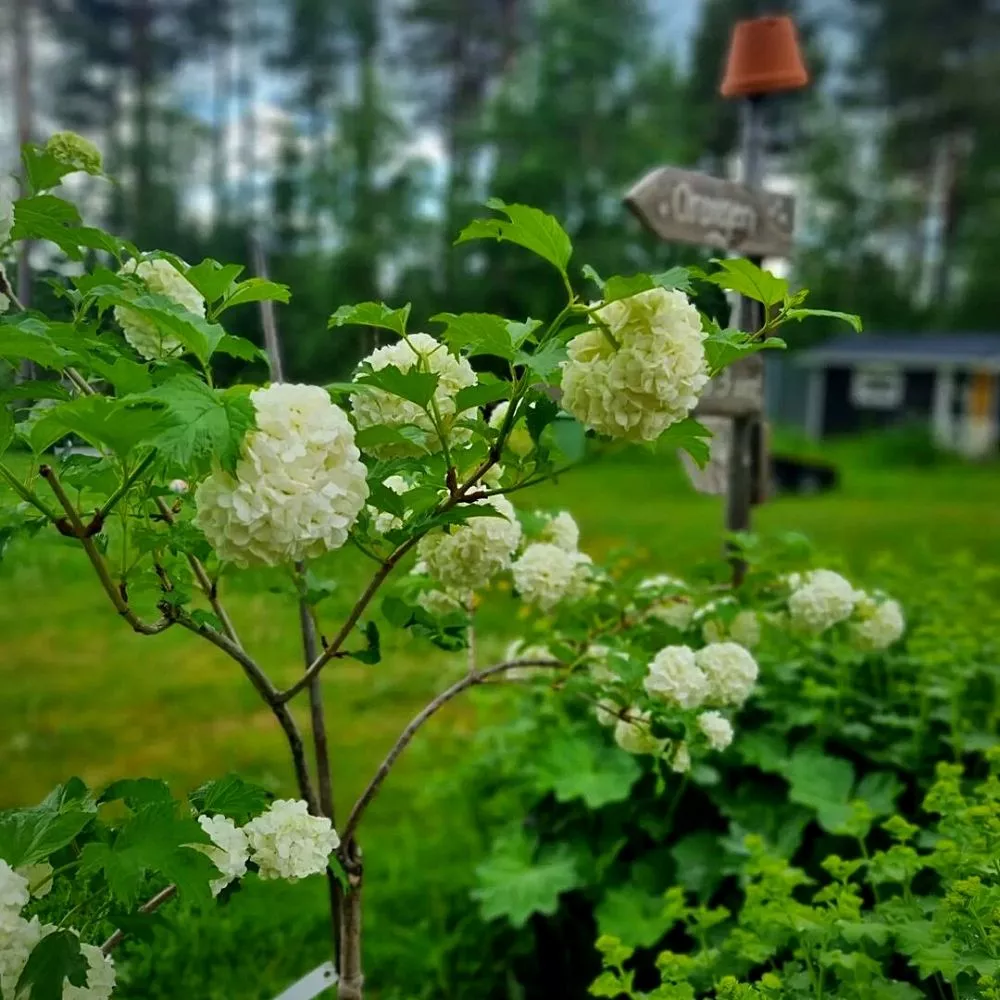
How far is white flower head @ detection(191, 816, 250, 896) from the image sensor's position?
966mm

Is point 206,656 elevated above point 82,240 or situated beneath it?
situated beneath

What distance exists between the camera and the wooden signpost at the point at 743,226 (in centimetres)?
203

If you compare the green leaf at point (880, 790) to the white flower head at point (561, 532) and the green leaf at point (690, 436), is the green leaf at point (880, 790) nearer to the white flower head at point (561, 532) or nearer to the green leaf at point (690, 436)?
the white flower head at point (561, 532)

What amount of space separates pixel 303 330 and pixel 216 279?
263 inches

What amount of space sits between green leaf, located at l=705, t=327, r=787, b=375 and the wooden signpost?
3.54 feet

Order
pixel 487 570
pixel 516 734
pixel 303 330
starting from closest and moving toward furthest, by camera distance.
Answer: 1. pixel 487 570
2. pixel 516 734
3. pixel 303 330

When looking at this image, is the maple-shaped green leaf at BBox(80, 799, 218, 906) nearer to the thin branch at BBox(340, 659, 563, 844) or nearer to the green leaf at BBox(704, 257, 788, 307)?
the thin branch at BBox(340, 659, 563, 844)

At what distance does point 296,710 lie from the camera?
347 cm

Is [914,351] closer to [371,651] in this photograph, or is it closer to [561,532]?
[561,532]

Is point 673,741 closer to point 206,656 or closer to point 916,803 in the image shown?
point 916,803

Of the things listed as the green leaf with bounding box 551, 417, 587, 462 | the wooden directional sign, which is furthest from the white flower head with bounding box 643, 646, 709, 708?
the wooden directional sign

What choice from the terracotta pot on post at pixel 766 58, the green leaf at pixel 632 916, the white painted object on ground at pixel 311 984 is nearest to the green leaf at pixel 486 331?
the white painted object on ground at pixel 311 984

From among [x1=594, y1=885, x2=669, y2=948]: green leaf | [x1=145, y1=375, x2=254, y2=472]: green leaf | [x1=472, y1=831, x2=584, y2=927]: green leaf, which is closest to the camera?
[x1=145, y1=375, x2=254, y2=472]: green leaf

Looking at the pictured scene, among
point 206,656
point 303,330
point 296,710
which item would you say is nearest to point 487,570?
point 296,710
